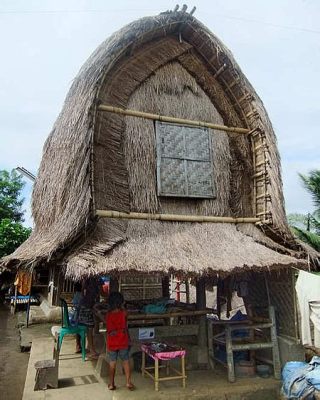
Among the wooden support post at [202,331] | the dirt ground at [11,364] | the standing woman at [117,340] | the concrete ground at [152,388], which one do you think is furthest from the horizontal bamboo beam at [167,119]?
the dirt ground at [11,364]

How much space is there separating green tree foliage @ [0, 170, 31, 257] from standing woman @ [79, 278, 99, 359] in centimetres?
1037

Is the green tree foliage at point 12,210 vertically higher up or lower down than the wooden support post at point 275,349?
higher up

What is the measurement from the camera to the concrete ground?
16.8 feet

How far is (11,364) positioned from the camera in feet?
26.6

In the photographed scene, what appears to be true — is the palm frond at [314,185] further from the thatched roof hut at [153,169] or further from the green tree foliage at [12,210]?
the green tree foliage at [12,210]

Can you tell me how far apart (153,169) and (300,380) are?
4.15 m

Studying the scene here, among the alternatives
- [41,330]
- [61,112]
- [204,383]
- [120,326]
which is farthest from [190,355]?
[41,330]

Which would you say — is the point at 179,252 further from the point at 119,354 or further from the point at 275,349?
the point at 275,349

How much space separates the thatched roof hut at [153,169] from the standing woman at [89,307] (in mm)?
1583

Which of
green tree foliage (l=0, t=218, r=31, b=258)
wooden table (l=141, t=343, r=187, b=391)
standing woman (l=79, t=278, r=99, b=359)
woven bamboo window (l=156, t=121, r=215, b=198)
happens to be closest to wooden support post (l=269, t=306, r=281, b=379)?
wooden table (l=141, t=343, r=187, b=391)

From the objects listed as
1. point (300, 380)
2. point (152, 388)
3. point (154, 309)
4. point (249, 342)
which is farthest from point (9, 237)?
point (300, 380)

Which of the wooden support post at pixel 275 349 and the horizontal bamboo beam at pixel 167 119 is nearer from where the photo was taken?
the wooden support post at pixel 275 349

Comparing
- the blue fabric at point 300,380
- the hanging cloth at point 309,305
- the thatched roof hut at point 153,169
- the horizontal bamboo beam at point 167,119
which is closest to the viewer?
the blue fabric at point 300,380

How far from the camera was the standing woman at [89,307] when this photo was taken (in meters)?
7.24
